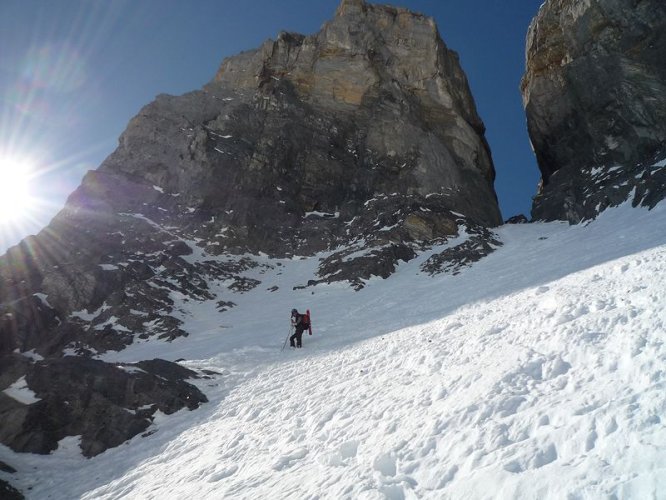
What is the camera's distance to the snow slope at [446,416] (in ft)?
18.0

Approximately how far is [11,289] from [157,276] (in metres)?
10.6

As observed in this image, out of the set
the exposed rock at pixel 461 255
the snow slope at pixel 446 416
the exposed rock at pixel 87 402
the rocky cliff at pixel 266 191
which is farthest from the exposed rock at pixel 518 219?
the exposed rock at pixel 87 402

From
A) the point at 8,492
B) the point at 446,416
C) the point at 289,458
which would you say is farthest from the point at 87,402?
the point at 446,416

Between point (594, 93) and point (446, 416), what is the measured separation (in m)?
50.9

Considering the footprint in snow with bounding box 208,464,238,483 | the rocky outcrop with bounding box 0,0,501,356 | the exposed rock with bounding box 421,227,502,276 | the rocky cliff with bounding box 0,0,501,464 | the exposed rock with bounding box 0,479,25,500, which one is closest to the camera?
the footprint in snow with bounding box 208,464,238,483

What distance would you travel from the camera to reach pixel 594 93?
159ft

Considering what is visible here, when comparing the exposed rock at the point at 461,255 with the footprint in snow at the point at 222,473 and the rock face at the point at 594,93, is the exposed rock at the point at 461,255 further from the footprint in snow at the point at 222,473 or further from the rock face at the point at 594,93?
the footprint in snow at the point at 222,473

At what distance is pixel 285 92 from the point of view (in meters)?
70.1

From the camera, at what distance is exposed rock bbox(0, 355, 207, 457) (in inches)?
561

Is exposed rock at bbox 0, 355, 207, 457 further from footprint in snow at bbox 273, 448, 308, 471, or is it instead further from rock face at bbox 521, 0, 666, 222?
rock face at bbox 521, 0, 666, 222

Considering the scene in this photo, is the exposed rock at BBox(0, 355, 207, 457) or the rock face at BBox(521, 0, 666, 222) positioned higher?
the rock face at BBox(521, 0, 666, 222)

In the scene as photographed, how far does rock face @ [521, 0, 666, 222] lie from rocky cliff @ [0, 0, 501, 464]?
33.9 ft

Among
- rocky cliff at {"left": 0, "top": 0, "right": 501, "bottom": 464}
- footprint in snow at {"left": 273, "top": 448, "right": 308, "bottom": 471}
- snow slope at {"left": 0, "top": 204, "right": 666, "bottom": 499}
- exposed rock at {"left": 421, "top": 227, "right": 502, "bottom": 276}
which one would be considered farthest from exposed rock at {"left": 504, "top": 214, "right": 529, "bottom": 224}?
footprint in snow at {"left": 273, "top": 448, "right": 308, "bottom": 471}

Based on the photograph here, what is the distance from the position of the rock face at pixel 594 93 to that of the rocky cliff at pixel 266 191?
10.3m
